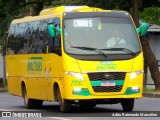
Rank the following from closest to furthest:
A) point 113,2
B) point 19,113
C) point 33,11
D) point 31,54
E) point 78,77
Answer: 1. point 78,77
2. point 19,113
3. point 31,54
4. point 113,2
5. point 33,11

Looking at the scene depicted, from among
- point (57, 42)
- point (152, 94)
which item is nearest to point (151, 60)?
point (152, 94)

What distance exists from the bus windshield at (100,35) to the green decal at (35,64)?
228cm

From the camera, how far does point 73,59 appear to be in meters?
18.7

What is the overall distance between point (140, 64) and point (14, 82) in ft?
21.9

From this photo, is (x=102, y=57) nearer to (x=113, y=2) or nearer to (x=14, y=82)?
(x=14, y=82)

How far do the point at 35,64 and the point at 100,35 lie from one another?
3211 millimetres

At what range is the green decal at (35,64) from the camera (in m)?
21.3

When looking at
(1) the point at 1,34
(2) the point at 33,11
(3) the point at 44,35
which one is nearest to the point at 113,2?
(2) the point at 33,11

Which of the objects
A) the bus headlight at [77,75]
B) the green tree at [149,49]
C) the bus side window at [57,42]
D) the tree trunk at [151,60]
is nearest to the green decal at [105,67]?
the bus headlight at [77,75]

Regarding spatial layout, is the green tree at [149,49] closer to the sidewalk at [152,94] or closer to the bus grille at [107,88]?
the sidewalk at [152,94]

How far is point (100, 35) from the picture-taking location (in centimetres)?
1931

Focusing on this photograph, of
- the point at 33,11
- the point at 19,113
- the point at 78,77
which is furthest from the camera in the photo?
the point at 33,11

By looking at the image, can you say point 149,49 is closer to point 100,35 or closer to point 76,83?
point 100,35

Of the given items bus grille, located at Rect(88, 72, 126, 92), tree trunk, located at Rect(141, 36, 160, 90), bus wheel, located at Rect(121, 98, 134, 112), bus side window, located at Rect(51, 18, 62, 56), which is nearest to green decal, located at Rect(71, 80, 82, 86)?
bus grille, located at Rect(88, 72, 126, 92)
